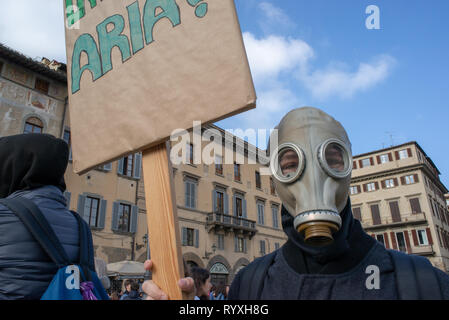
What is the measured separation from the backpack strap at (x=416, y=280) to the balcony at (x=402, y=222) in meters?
37.4

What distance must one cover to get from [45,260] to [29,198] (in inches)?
13.1

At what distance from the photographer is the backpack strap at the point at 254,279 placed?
139 centimetres

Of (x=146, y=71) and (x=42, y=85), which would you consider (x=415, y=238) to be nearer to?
(x=42, y=85)

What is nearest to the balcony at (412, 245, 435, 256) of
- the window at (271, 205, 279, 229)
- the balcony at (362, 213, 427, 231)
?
the balcony at (362, 213, 427, 231)

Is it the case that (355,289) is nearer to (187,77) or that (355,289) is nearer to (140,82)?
(187,77)

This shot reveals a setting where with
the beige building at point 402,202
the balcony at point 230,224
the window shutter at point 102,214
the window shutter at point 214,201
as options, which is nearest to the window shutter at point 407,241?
the beige building at point 402,202

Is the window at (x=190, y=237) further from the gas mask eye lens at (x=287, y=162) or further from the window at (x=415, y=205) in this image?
the window at (x=415, y=205)

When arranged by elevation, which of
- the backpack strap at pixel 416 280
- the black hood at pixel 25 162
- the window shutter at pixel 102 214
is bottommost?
the backpack strap at pixel 416 280

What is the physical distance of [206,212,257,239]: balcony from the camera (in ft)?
64.3

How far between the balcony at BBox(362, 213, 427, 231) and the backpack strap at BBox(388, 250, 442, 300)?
3742 centimetres

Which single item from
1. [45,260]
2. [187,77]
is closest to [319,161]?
[187,77]

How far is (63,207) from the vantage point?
1.81m

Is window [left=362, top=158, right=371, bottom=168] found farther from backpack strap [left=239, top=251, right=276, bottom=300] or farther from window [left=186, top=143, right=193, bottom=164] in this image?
backpack strap [left=239, top=251, right=276, bottom=300]

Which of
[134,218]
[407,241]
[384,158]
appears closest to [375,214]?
[407,241]
